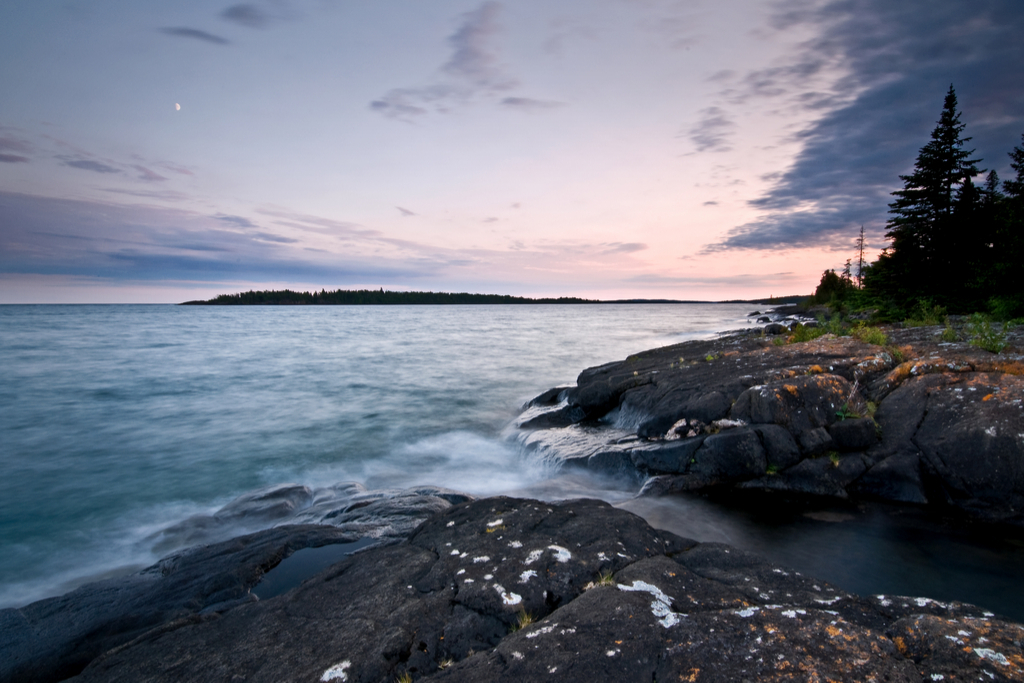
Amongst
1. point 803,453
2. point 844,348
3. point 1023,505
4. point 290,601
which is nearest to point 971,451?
point 1023,505

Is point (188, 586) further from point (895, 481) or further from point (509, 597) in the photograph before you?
point (895, 481)

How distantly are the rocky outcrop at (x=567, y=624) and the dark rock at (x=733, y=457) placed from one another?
13.1 feet

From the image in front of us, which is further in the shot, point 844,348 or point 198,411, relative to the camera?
point 198,411

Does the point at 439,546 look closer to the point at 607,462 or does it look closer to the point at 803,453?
the point at 607,462

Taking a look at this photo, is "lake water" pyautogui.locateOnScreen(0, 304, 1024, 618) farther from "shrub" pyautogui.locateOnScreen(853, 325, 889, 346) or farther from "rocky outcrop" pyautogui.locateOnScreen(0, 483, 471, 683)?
"shrub" pyautogui.locateOnScreen(853, 325, 889, 346)

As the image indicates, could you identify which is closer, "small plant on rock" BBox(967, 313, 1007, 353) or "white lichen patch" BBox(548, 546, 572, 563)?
"white lichen patch" BBox(548, 546, 572, 563)

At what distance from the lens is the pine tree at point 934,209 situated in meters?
22.0

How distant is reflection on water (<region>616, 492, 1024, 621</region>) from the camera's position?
5.99 metres

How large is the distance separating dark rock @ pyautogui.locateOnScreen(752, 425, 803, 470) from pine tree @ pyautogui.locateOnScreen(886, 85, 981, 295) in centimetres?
2088

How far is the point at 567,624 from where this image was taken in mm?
3424

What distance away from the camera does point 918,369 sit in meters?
9.30

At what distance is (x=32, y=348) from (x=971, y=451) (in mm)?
60467

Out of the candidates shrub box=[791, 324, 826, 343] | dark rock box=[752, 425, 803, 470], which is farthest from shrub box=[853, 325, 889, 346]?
dark rock box=[752, 425, 803, 470]

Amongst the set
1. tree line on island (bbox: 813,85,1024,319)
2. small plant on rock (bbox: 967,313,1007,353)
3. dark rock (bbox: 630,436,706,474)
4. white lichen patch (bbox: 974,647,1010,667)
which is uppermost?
tree line on island (bbox: 813,85,1024,319)
